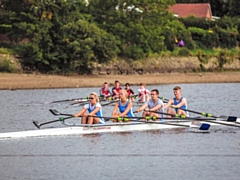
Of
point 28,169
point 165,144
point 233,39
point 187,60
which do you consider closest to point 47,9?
point 187,60

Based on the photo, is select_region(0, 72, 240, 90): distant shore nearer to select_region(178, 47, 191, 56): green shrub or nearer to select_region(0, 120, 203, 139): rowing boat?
select_region(178, 47, 191, 56): green shrub

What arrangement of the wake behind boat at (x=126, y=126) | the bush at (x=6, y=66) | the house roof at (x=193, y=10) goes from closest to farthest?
1. the wake behind boat at (x=126, y=126)
2. the bush at (x=6, y=66)
3. the house roof at (x=193, y=10)

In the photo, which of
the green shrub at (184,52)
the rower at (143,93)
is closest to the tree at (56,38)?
the green shrub at (184,52)

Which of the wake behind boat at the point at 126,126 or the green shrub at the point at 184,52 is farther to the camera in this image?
the green shrub at the point at 184,52

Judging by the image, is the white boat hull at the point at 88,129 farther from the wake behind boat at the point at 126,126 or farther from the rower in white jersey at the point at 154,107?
the rower in white jersey at the point at 154,107

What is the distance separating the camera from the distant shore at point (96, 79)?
47812 mm

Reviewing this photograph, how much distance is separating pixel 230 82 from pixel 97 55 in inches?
436

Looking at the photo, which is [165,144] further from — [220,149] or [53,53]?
[53,53]

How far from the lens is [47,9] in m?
55.5

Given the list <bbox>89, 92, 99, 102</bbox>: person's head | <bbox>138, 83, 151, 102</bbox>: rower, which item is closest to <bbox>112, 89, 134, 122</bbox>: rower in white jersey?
<bbox>89, 92, 99, 102</bbox>: person's head

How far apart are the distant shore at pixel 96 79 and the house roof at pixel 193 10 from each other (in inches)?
912

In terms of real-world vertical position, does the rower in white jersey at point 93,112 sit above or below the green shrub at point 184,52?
below

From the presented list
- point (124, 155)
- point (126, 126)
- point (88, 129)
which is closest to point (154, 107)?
point (126, 126)

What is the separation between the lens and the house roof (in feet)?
287
